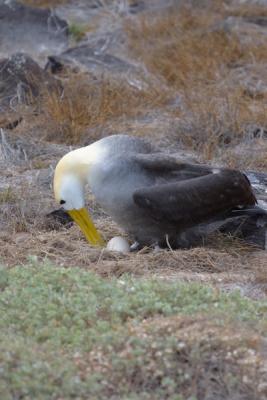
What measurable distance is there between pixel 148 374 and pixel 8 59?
237 inches

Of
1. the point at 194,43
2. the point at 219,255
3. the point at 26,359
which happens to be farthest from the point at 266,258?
the point at 194,43

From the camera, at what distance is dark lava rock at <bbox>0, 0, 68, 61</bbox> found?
11961mm

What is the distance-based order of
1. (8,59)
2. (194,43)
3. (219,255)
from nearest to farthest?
1. (219,255)
2. (8,59)
3. (194,43)

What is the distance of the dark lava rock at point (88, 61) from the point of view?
34.8 feet

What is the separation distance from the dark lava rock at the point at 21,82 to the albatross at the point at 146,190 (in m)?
3.18

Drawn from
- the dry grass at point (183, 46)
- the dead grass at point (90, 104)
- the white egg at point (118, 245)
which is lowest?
the dry grass at point (183, 46)

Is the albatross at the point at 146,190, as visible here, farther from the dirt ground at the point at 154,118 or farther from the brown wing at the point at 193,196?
the dirt ground at the point at 154,118

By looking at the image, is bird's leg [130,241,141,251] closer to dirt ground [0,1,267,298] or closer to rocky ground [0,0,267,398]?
rocky ground [0,0,267,398]

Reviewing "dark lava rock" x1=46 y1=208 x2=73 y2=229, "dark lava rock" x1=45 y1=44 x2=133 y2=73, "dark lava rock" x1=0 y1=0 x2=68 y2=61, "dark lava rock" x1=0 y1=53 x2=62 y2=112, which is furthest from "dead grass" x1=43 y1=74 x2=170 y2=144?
"dark lava rock" x1=0 y1=0 x2=68 y2=61

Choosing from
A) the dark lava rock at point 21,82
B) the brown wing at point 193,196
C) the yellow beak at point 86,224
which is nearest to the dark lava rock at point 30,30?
the dark lava rock at point 21,82

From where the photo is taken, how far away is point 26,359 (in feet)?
12.6

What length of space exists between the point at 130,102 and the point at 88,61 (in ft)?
6.20

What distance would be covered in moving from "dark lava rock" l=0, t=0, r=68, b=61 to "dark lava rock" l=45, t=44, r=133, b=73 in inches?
21.5

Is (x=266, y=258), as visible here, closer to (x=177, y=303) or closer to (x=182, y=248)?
(x=182, y=248)
